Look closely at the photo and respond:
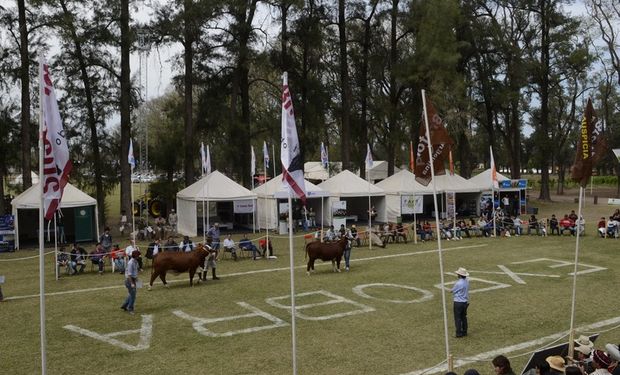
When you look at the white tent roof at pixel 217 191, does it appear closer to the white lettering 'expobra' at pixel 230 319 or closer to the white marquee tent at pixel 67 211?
the white marquee tent at pixel 67 211

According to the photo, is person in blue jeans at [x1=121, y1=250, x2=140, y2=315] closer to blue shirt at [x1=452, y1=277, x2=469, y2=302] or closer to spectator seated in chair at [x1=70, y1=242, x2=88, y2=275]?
spectator seated in chair at [x1=70, y1=242, x2=88, y2=275]

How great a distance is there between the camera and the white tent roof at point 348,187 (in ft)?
104

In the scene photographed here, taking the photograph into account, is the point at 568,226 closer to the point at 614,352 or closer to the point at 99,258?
the point at 614,352

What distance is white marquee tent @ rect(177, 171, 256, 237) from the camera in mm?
27688

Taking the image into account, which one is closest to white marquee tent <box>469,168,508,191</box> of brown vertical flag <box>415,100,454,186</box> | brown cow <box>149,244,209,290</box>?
brown cow <box>149,244,209,290</box>

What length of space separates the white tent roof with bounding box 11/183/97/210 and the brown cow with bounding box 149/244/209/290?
10.6 meters

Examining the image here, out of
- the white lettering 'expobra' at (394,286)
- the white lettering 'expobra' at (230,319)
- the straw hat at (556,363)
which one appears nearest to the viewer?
the straw hat at (556,363)

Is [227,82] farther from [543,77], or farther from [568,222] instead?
[543,77]

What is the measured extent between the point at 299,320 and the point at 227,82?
2533 centimetres

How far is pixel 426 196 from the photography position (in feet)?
119

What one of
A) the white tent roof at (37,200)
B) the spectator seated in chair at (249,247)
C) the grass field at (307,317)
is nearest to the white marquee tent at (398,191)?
the grass field at (307,317)

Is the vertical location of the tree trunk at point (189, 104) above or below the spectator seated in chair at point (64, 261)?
above

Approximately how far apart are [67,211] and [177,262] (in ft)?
46.4

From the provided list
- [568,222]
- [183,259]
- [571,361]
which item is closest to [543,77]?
[568,222]
